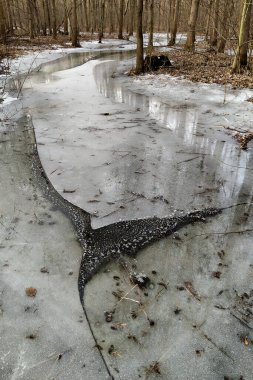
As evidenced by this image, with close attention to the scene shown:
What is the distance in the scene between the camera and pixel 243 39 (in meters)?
10.4

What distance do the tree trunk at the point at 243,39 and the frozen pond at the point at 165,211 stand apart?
3.21 m

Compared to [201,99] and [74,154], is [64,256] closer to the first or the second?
[74,154]

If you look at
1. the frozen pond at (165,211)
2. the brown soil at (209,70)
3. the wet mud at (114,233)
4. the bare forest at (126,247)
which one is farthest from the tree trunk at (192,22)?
the wet mud at (114,233)

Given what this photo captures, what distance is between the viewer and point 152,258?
113 inches

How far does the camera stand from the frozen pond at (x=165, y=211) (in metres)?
2.08

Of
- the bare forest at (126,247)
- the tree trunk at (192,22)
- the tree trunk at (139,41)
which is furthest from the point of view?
the tree trunk at (192,22)

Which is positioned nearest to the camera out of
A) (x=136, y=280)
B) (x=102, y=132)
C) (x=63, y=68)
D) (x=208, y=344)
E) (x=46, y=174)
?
(x=208, y=344)

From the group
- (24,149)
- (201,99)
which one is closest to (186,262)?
(24,149)

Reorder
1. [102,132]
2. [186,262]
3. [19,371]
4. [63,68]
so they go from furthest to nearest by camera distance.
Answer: [63,68], [102,132], [186,262], [19,371]

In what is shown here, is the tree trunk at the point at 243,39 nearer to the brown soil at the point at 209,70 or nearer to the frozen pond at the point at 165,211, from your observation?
the brown soil at the point at 209,70

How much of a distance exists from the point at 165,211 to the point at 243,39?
9.37 meters

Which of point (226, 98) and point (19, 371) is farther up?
point (226, 98)

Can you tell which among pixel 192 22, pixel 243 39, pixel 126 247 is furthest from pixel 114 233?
pixel 192 22

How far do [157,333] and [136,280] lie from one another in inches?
20.3
